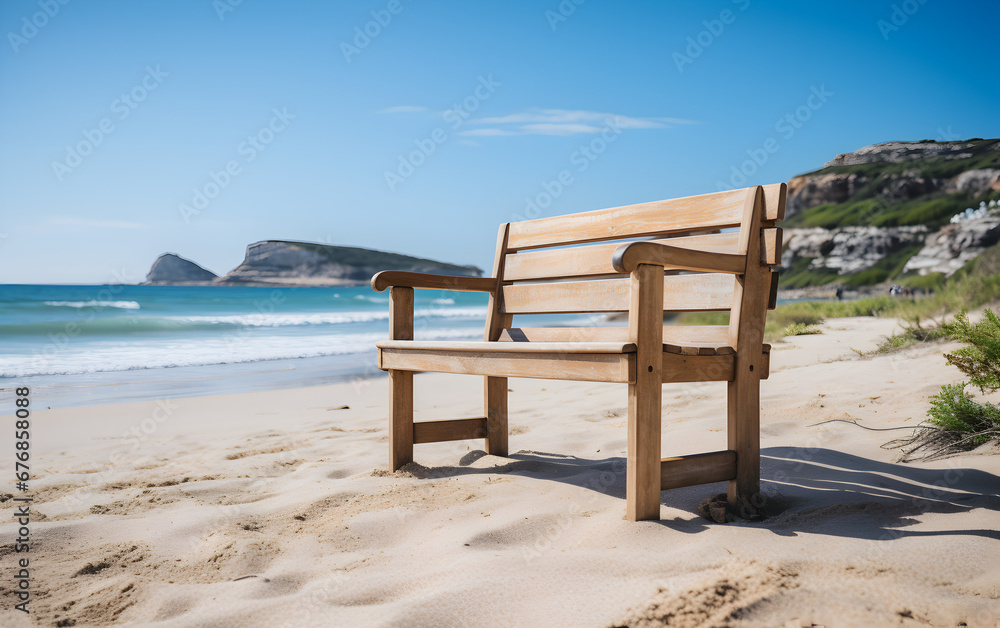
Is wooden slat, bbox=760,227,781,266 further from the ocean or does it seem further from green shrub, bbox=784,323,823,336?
green shrub, bbox=784,323,823,336

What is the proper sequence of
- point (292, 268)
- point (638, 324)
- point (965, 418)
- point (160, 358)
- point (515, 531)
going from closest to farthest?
point (638, 324), point (515, 531), point (965, 418), point (160, 358), point (292, 268)

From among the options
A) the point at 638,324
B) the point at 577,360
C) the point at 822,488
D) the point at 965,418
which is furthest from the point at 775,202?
the point at 965,418

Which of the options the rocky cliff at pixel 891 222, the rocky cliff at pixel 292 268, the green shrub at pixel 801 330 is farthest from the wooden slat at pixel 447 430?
the rocky cliff at pixel 292 268

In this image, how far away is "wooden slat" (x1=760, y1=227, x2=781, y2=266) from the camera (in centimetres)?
229

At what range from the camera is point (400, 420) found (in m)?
3.00

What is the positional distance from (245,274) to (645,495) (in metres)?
59.0

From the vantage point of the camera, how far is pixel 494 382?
3.28m

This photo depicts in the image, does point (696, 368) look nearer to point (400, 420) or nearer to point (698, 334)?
point (698, 334)

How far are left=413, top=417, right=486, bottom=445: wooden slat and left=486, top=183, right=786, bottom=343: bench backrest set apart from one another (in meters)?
0.53

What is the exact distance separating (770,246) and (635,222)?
0.71 meters

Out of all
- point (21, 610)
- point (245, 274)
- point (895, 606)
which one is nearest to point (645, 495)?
point (895, 606)

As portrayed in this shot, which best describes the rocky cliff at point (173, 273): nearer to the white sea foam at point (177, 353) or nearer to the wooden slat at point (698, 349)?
the white sea foam at point (177, 353)

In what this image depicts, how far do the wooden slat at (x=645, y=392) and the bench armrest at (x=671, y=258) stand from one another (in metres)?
0.04

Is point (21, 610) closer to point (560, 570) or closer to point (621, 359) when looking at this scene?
point (560, 570)
